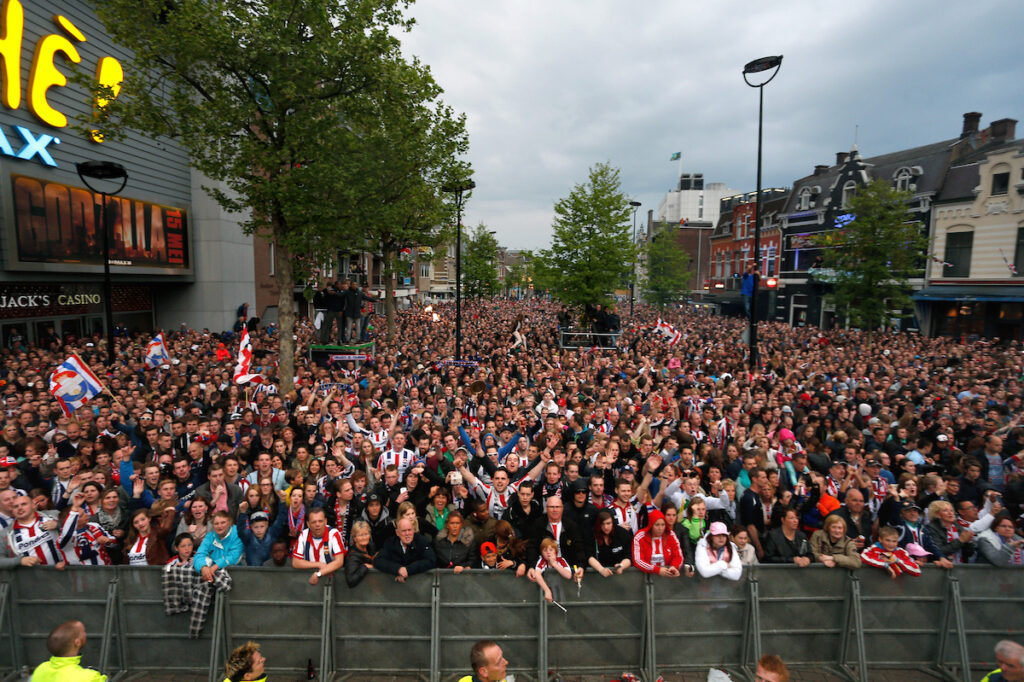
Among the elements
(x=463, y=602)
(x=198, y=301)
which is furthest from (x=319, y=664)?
(x=198, y=301)

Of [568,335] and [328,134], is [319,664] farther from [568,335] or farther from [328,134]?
[568,335]

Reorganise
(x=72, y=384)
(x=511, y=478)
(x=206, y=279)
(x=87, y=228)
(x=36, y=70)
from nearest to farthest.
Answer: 1. (x=511, y=478)
2. (x=72, y=384)
3. (x=36, y=70)
4. (x=87, y=228)
5. (x=206, y=279)

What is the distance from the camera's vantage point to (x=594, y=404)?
11.9 m

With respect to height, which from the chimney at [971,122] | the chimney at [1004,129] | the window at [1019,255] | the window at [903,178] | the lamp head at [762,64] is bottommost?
the window at [1019,255]

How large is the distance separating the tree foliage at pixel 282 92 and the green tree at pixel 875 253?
72.2 feet

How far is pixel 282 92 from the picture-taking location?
13.2 m

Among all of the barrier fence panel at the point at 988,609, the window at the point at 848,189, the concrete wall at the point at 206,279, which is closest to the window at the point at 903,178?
the window at the point at 848,189

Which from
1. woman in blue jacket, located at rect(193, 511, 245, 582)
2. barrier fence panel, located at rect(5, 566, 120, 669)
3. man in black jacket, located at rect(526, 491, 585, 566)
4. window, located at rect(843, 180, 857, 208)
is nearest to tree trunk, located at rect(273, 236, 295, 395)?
barrier fence panel, located at rect(5, 566, 120, 669)

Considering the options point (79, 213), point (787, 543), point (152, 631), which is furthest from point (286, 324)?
point (787, 543)

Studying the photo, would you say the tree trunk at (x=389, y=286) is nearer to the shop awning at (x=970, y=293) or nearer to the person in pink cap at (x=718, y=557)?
the person in pink cap at (x=718, y=557)

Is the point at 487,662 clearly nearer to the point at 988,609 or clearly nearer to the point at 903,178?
the point at 988,609

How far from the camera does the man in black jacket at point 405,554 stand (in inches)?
209

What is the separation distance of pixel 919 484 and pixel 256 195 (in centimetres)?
1601

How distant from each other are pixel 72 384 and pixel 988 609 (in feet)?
47.4
